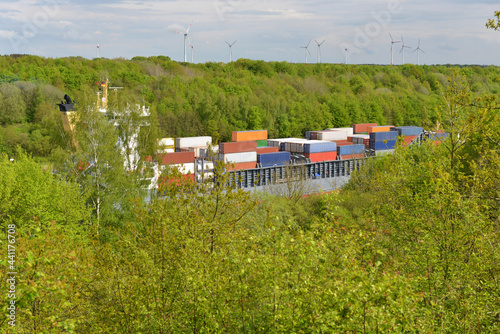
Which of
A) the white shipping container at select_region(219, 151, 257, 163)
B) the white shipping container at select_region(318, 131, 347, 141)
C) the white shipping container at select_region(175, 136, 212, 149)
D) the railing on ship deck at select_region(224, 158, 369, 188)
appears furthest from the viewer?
the white shipping container at select_region(318, 131, 347, 141)

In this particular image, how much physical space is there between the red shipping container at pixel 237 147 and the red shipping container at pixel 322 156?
9.24m

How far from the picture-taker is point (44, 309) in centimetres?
907

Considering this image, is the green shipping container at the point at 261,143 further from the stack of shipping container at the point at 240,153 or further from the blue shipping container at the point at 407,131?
the blue shipping container at the point at 407,131

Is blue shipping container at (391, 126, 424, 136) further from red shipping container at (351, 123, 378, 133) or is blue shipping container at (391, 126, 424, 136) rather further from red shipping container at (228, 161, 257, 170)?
red shipping container at (228, 161, 257, 170)

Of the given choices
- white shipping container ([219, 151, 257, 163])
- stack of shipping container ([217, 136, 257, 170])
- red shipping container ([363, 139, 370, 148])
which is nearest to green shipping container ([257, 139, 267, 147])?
stack of shipping container ([217, 136, 257, 170])

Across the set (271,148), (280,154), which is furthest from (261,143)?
(280,154)

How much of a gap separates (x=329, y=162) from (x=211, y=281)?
57.9 metres

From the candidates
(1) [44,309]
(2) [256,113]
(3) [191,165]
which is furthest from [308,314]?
(2) [256,113]

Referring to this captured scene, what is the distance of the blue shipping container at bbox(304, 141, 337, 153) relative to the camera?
64438 millimetres

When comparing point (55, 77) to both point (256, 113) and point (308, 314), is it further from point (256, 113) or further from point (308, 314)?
point (308, 314)

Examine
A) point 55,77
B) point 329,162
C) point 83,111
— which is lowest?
point 329,162

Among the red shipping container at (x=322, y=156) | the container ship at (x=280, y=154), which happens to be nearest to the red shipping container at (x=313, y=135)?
the container ship at (x=280, y=154)

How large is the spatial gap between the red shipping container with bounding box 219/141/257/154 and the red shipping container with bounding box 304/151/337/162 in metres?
9.24

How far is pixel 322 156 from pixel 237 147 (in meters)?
14.3
